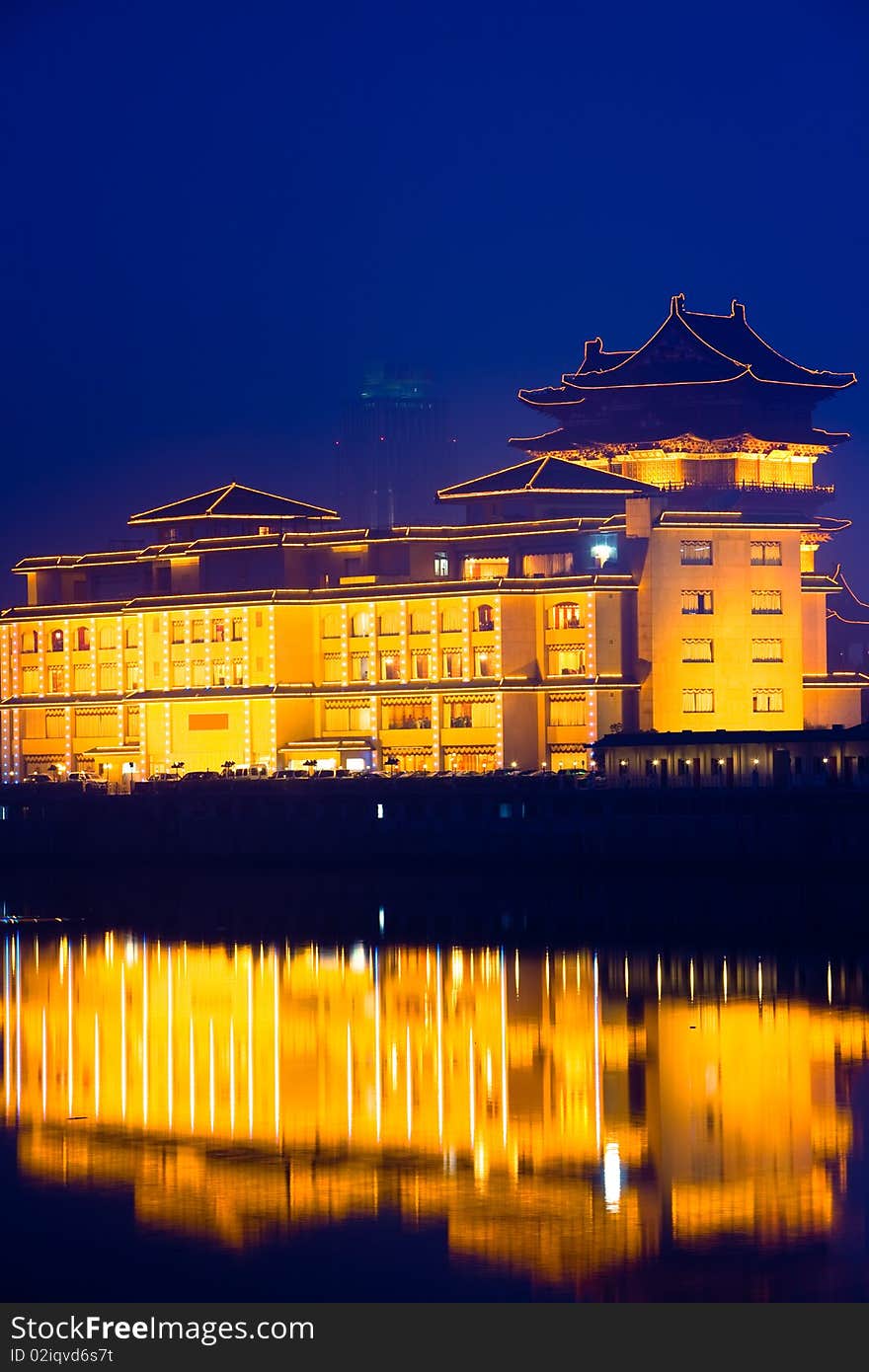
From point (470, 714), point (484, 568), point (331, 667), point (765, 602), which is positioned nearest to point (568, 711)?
point (470, 714)

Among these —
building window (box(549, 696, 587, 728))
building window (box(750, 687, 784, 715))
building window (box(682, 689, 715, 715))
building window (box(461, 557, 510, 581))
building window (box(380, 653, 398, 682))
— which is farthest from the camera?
building window (box(380, 653, 398, 682))

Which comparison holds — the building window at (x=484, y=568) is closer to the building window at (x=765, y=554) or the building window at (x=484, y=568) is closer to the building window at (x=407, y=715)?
the building window at (x=407, y=715)

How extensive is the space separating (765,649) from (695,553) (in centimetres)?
603

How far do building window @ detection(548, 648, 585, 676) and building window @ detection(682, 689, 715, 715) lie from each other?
16.6ft

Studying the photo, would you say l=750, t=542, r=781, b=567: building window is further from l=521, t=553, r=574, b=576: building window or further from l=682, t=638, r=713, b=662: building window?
l=521, t=553, r=574, b=576: building window

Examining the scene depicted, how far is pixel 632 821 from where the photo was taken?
93500 mm

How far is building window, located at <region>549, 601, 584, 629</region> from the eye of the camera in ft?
395

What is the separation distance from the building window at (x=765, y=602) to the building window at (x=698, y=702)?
16.0ft

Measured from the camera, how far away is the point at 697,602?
4717 inches

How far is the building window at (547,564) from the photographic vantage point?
12262 cm

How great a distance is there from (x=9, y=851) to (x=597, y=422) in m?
53.7

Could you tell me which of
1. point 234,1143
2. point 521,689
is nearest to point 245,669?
point 521,689

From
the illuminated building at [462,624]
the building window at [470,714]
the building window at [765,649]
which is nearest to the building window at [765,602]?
the illuminated building at [462,624]

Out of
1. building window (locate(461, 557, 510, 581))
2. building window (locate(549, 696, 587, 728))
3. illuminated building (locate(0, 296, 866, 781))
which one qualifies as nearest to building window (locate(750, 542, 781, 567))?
illuminated building (locate(0, 296, 866, 781))
